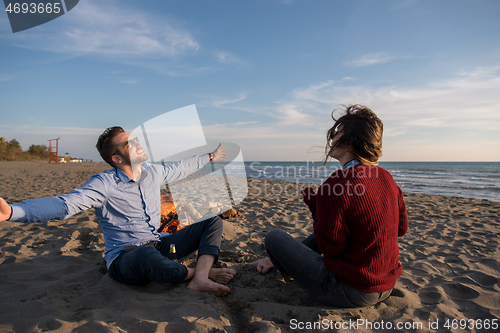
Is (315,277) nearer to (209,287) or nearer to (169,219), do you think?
(209,287)

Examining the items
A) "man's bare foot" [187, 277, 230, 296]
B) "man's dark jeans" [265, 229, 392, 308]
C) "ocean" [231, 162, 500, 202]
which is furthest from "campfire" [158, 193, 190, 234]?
"ocean" [231, 162, 500, 202]

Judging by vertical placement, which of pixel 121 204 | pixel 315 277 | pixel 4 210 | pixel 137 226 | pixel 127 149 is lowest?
pixel 315 277

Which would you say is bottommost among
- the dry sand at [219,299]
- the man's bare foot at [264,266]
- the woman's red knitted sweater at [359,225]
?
the dry sand at [219,299]

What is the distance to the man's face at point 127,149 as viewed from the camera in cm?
246

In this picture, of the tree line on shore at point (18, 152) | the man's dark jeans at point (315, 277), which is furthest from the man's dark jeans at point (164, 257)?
the tree line on shore at point (18, 152)

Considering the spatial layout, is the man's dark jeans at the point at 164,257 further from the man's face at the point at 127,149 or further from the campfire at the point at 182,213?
the campfire at the point at 182,213

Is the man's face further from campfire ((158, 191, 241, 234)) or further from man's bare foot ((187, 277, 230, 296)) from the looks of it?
campfire ((158, 191, 241, 234))

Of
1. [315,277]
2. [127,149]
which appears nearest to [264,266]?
[315,277]

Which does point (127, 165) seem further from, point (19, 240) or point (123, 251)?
point (19, 240)

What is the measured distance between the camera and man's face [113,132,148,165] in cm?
246

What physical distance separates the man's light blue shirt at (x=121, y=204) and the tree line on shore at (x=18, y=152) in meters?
35.8

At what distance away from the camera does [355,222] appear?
1.67m

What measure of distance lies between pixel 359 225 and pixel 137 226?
6.52 feet

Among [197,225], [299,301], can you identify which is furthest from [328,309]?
[197,225]
